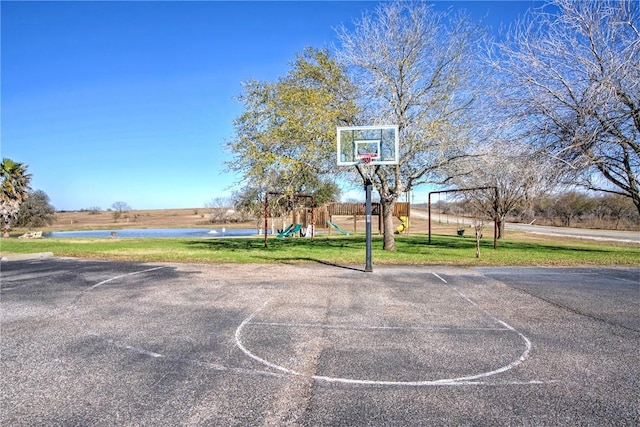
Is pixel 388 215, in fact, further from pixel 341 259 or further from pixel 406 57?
pixel 406 57

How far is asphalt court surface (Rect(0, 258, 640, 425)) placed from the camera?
11.3 ft

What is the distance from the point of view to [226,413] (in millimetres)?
3377

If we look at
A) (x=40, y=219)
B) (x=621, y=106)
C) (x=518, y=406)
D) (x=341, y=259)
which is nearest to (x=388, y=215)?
(x=341, y=259)

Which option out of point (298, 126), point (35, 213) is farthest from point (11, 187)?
point (298, 126)

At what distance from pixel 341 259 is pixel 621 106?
10.2m

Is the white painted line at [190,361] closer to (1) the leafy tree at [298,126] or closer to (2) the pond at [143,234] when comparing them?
(1) the leafy tree at [298,126]

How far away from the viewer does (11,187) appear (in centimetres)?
3206

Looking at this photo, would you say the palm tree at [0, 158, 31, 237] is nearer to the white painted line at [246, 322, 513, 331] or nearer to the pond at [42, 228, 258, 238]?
the pond at [42, 228, 258, 238]

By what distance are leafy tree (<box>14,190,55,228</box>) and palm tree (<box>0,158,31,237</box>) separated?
13107 mm

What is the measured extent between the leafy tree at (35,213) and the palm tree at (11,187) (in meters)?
13.1

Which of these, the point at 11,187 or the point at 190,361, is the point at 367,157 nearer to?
the point at 190,361

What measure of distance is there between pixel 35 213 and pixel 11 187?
17118mm

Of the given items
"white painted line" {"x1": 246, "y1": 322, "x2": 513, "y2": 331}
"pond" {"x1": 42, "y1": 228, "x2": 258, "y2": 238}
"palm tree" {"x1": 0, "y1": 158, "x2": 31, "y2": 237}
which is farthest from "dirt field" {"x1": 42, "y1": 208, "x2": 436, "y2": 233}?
"white painted line" {"x1": 246, "y1": 322, "x2": 513, "y2": 331}

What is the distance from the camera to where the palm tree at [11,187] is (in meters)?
31.7
